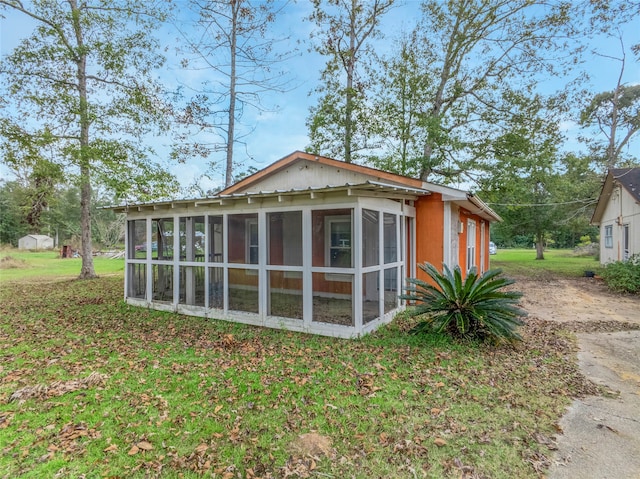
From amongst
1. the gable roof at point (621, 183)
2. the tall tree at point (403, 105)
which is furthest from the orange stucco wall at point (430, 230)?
the gable roof at point (621, 183)

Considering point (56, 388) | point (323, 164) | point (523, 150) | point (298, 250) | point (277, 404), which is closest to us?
point (277, 404)

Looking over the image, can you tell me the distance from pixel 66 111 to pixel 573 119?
19.6 m

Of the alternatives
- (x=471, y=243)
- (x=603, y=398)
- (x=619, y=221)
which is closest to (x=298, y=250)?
(x=603, y=398)

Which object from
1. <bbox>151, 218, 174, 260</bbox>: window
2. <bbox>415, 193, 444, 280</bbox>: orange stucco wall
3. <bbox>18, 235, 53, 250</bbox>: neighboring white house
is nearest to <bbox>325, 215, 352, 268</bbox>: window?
<bbox>415, 193, 444, 280</bbox>: orange stucco wall

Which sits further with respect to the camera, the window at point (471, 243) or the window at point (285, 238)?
the window at point (471, 243)

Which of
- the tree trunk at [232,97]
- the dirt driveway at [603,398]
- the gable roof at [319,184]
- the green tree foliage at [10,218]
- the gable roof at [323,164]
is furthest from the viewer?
the green tree foliage at [10,218]

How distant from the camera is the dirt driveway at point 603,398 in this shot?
2252 millimetres

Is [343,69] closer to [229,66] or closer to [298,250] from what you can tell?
[229,66]

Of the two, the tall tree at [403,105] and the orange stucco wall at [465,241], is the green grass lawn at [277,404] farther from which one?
the tall tree at [403,105]

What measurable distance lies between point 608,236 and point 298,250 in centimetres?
1637

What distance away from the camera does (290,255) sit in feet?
18.4

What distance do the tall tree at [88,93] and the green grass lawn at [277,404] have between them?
765 cm

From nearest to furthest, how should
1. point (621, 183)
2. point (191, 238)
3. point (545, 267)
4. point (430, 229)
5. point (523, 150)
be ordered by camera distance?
point (191, 238) → point (430, 229) → point (621, 183) → point (523, 150) → point (545, 267)

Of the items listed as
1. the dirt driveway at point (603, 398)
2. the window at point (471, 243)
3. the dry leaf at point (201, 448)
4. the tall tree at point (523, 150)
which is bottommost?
the dry leaf at point (201, 448)
